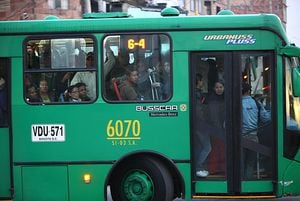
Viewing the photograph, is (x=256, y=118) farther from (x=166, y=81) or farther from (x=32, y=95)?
(x=32, y=95)

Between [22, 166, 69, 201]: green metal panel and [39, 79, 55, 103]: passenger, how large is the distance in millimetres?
969

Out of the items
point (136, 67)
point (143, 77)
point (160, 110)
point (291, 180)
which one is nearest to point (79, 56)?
point (136, 67)

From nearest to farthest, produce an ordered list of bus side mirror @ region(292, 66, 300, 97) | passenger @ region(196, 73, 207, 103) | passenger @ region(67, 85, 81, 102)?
bus side mirror @ region(292, 66, 300, 97) < passenger @ region(196, 73, 207, 103) < passenger @ region(67, 85, 81, 102)

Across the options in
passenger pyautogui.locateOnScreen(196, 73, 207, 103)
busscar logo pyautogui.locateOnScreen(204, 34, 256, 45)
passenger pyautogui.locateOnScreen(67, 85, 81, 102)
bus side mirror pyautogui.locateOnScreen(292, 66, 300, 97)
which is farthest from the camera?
passenger pyautogui.locateOnScreen(67, 85, 81, 102)

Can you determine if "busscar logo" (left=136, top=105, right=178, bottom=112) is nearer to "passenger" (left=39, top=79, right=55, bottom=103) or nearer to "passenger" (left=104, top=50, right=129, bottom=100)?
"passenger" (left=104, top=50, right=129, bottom=100)

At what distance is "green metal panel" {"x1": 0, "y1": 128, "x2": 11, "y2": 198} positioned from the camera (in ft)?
25.4

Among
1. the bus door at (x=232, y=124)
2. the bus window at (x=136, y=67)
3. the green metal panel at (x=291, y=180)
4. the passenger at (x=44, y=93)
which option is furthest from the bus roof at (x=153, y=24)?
the green metal panel at (x=291, y=180)

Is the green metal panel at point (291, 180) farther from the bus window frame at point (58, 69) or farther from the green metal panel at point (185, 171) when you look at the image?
the bus window frame at point (58, 69)

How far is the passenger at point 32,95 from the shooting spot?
7754mm

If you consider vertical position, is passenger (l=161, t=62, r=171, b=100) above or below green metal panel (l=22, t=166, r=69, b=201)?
above

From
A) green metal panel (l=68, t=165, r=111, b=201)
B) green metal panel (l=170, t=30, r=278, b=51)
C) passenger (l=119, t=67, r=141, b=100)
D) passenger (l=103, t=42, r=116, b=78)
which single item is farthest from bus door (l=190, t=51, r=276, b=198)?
green metal panel (l=68, t=165, r=111, b=201)

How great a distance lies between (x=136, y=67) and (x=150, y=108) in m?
0.62

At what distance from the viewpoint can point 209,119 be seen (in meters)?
7.60

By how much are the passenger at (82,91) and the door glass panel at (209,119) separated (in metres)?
1.56
